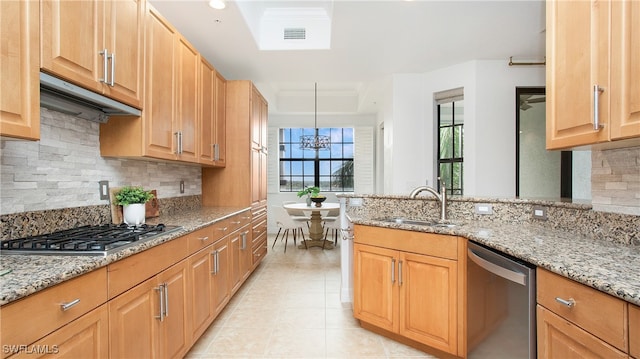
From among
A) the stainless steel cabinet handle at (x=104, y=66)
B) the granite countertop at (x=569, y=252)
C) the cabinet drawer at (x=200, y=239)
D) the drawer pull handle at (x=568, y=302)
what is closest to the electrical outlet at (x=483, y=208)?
the granite countertop at (x=569, y=252)

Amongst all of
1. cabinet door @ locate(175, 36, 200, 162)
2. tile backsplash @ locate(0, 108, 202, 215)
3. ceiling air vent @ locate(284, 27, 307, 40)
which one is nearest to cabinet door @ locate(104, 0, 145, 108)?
tile backsplash @ locate(0, 108, 202, 215)

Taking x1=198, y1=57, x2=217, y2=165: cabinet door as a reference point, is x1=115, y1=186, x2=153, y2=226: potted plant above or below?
below

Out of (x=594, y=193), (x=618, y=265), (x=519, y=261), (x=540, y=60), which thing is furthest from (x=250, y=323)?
(x=540, y=60)

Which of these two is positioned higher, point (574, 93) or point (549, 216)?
point (574, 93)

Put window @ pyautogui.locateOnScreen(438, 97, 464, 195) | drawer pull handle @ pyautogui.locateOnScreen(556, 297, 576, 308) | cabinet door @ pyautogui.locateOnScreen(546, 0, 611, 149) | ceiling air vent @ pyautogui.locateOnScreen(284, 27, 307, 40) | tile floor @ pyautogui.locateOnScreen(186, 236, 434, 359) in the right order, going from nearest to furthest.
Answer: drawer pull handle @ pyautogui.locateOnScreen(556, 297, 576, 308), cabinet door @ pyautogui.locateOnScreen(546, 0, 611, 149), tile floor @ pyautogui.locateOnScreen(186, 236, 434, 359), ceiling air vent @ pyautogui.locateOnScreen(284, 27, 307, 40), window @ pyautogui.locateOnScreen(438, 97, 464, 195)

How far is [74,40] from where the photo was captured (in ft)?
4.43

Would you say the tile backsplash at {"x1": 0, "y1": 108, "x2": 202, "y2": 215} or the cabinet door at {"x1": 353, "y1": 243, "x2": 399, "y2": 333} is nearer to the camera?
the tile backsplash at {"x1": 0, "y1": 108, "x2": 202, "y2": 215}

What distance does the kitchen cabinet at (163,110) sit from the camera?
193 cm

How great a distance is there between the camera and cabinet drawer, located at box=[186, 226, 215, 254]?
6.24 feet

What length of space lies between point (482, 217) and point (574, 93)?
1.11 m

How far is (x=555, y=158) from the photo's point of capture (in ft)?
11.7

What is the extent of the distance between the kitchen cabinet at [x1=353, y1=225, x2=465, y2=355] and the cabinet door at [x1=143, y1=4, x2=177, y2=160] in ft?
5.23

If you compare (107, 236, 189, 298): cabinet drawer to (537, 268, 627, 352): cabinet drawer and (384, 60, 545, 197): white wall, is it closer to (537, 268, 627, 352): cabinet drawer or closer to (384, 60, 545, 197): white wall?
(537, 268, 627, 352): cabinet drawer

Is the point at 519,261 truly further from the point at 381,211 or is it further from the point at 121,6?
the point at 121,6
